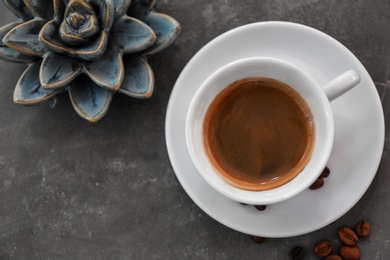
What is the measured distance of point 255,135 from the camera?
4.01 feet

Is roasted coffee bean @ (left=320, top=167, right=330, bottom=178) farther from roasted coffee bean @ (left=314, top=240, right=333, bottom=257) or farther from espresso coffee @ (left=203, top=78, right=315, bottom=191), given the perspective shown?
roasted coffee bean @ (left=314, top=240, right=333, bottom=257)

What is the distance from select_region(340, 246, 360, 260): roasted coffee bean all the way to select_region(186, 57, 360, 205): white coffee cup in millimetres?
310

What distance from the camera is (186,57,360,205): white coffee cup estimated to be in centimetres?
108

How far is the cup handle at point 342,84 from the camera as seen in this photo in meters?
1.05

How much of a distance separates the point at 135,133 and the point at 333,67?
1.75 ft

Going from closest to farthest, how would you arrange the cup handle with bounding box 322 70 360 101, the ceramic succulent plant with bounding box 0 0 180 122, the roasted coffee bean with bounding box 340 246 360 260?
the cup handle with bounding box 322 70 360 101, the ceramic succulent plant with bounding box 0 0 180 122, the roasted coffee bean with bounding box 340 246 360 260

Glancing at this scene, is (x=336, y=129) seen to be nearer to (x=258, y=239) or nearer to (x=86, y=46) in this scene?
(x=258, y=239)

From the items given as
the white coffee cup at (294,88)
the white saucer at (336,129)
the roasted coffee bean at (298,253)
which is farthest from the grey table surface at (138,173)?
the white coffee cup at (294,88)

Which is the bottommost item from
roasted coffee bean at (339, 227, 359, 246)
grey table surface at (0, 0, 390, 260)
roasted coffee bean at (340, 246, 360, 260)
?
roasted coffee bean at (340, 246, 360, 260)

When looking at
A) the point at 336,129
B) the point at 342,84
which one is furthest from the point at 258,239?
the point at 342,84

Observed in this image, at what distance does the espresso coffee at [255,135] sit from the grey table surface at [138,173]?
207 mm

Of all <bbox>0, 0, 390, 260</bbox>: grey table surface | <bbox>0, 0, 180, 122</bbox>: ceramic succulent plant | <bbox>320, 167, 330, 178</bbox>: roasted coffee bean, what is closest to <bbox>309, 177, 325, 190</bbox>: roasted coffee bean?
<bbox>320, 167, 330, 178</bbox>: roasted coffee bean

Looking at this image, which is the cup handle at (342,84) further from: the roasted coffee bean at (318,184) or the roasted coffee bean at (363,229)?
the roasted coffee bean at (363,229)

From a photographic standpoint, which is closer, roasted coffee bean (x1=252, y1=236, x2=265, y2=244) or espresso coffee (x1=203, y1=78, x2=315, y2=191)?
espresso coffee (x1=203, y1=78, x2=315, y2=191)
